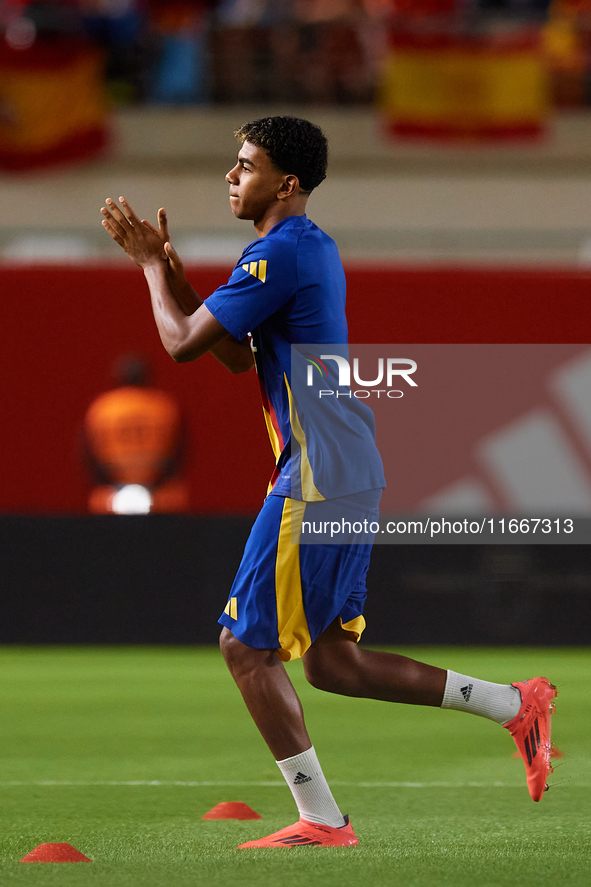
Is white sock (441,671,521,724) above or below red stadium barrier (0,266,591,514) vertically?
above

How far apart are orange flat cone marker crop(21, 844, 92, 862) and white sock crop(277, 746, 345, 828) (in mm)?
577

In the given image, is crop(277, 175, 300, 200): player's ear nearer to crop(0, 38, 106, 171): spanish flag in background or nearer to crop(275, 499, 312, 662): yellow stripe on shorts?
crop(275, 499, 312, 662): yellow stripe on shorts

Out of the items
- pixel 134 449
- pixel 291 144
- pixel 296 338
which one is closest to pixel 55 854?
pixel 296 338

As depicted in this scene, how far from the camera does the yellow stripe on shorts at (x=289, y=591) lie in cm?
367

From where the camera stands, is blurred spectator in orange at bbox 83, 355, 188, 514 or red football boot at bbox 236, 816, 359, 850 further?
blurred spectator in orange at bbox 83, 355, 188, 514

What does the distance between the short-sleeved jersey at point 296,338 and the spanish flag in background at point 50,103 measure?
10589 millimetres

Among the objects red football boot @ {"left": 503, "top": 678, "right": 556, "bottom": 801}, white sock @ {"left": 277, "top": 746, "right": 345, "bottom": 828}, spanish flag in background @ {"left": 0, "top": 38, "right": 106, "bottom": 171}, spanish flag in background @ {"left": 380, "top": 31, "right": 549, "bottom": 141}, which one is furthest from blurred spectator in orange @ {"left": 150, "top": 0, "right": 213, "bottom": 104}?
white sock @ {"left": 277, "top": 746, "right": 345, "bottom": 828}

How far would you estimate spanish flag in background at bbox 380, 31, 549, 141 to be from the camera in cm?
1426

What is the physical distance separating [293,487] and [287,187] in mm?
844

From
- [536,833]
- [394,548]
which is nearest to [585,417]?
[394,548]

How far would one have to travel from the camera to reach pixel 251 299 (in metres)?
3.69

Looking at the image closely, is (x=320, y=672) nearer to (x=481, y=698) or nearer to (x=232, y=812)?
(x=481, y=698)

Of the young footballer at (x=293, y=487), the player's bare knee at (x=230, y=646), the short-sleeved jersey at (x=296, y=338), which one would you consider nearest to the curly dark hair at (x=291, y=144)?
the young footballer at (x=293, y=487)

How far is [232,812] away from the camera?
14.2 ft
